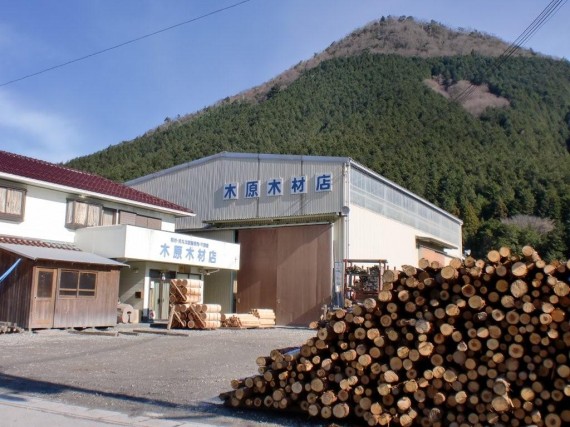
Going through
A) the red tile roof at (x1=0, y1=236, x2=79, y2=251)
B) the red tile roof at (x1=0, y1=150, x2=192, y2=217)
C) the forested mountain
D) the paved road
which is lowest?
the paved road

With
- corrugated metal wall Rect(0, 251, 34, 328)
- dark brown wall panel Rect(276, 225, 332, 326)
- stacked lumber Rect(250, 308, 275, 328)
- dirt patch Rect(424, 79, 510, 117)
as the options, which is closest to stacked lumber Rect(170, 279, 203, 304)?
stacked lumber Rect(250, 308, 275, 328)

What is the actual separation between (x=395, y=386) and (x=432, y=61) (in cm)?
11847

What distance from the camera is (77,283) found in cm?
2238

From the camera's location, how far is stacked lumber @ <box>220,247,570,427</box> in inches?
254

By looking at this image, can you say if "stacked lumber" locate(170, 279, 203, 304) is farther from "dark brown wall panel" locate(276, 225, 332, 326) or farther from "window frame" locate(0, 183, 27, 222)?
"dark brown wall panel" locate(276, 225, 332, 326)

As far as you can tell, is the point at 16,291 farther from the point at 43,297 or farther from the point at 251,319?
the point at 251,319

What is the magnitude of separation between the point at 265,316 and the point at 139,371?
16713mm

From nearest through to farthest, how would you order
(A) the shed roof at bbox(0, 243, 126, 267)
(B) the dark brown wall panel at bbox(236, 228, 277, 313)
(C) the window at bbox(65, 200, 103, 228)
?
(A) the shed roof at bbox(0, 243, 126, 267) → (C) the window at bbox(65, 200, 103, 228) → (B) the dark brown wall panel at bbox(236, 228, 277, 313)

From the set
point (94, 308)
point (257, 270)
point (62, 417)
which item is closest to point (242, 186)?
point (257, 270)

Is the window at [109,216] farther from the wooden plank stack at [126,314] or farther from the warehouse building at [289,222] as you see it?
the warehouse building at [289,222]

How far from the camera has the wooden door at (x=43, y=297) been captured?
2048 cm

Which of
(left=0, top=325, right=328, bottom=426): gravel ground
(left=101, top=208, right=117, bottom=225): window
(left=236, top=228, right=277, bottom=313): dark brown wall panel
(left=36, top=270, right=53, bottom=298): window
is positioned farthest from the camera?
(left=236, top=228, right=277, bottom=313): dark brown wall panel

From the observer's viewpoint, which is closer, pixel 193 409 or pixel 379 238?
pixel 193 409

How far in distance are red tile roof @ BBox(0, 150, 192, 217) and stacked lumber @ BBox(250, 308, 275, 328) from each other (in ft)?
21.7
